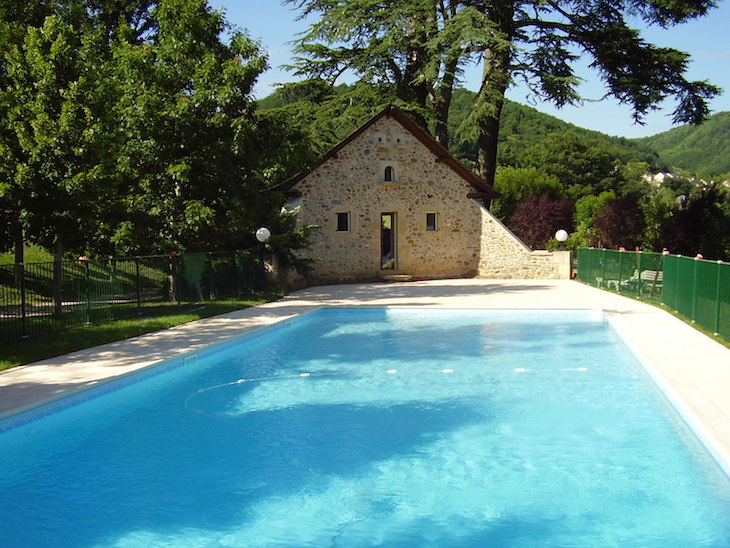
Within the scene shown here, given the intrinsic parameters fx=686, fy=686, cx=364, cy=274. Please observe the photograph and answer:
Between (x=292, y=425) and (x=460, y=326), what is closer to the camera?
(x=292, y=425)

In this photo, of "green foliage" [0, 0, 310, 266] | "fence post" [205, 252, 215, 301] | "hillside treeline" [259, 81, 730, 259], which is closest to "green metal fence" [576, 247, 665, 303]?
"hillside treeline" [259, 81, 730, 259]

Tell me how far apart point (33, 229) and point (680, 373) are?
11898mm

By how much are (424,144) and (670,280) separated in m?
11.8

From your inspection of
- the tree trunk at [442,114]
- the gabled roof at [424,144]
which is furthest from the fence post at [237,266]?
the tree trunk at [442,114]

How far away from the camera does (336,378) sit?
36.5 ft

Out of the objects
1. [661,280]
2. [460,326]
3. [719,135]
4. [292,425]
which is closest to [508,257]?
[661,280]

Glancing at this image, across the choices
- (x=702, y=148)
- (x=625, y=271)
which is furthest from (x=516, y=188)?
(x=702, y=148)

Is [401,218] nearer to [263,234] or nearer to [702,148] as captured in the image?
[263,234]

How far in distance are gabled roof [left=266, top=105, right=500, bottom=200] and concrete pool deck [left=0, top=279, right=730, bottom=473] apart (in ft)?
14.9

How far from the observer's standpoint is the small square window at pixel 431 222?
26422 mm

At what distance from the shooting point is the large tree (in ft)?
88.2

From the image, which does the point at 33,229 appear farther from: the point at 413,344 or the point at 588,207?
the point at 588,207

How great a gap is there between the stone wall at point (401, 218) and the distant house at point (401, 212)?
0.04 metres

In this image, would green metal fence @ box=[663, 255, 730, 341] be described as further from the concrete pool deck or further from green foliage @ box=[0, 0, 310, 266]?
green foliage @ box=[0, 0, 310, 266]
